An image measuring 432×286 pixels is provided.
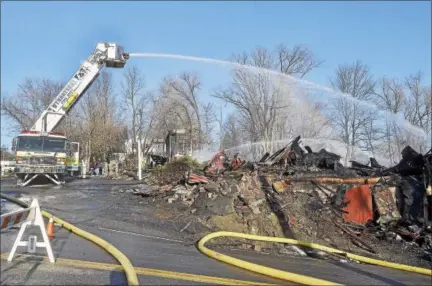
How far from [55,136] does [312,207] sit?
13.6m

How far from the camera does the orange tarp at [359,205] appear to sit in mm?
13688

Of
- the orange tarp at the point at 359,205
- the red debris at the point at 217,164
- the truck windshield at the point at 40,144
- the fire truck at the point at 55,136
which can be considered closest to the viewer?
the orange tarp at the point at 359,205

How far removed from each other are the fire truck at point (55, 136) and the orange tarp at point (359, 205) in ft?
37.8

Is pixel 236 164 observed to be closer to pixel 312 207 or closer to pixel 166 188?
pixel 166 188

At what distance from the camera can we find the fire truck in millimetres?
20891

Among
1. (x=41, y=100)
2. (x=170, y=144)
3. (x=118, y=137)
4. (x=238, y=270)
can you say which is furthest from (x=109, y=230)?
(x=118, y=137)

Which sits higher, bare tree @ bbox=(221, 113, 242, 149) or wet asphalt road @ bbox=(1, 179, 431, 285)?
bare tree @ bbox=(221, 113, 242, 149)

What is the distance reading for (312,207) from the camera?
14.0m

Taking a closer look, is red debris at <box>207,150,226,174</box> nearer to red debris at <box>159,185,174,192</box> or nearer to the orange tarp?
red debris at <box>159,185,174,192</box>

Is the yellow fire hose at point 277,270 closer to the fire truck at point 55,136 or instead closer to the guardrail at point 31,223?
the guardrail at point 31,223

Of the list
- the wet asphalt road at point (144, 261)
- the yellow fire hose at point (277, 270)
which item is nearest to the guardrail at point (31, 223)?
the wet asphalt road at point (144, 261)

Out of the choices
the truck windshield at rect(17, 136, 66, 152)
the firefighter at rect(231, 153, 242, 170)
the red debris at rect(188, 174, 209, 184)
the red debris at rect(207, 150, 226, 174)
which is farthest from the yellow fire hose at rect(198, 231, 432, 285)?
the truck windshield at rect(17, 136, 66, 152)

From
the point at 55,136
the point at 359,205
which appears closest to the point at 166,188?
the point at 55,136

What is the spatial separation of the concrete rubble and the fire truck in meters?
6.27
